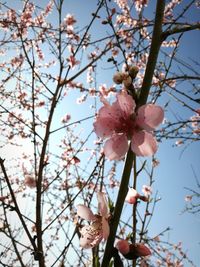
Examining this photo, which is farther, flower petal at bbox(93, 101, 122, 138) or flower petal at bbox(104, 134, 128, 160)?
flower petal at bbox(93, 101, 122, 138)

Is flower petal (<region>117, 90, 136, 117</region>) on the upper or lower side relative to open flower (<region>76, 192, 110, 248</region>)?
upper

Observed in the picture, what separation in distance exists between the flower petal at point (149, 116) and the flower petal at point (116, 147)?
111 millimetres

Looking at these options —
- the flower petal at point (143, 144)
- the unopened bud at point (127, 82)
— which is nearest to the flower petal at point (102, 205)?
the flower petal at point (143, 144)

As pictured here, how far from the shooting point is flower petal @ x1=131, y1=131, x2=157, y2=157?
1210 mm

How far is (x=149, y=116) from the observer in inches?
50.3

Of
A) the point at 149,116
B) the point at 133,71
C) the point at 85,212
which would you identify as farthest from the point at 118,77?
the point at 85,212

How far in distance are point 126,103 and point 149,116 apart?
12 cm

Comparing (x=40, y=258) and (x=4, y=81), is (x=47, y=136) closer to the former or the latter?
(x=40, y=258)

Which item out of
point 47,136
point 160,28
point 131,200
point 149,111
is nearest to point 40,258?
point 47,136

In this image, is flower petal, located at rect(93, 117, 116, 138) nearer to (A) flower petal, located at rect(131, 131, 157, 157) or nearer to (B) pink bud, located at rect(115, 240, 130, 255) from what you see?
(A) flower petal, located at rect(131, 131, 157, 157)

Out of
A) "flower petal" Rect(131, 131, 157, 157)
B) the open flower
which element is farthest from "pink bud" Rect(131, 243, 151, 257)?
"flower petal" Rect(131, 131, 157, 157)

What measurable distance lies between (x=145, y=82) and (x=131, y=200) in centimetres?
53

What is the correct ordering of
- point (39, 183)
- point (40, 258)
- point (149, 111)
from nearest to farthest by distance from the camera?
point (149, 111) → point (40, 258) → point (39, 183)

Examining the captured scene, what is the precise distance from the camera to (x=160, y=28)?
4.16ft
